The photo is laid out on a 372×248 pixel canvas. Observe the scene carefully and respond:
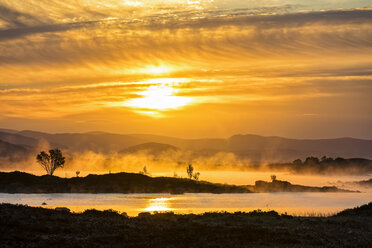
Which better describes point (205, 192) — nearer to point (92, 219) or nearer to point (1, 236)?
point (92, 219)

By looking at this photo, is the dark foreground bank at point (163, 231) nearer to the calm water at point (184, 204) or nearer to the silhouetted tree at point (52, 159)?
the calm water at point (184, 204)

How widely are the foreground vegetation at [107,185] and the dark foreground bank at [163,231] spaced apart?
279 ft

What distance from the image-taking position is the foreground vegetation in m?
131

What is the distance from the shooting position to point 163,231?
4003cm

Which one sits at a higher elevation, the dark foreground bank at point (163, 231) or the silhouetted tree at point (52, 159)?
the silhouetted tree at point (52, 159)

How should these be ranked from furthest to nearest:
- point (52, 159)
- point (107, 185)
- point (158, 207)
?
point (52, 159) → point (107, 185) → point (158, 207)

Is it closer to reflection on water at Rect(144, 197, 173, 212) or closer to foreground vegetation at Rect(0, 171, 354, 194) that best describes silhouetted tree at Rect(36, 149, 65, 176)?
foreground vegetation at Rect(0, 171, 354, 194)

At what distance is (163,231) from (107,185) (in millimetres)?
97134

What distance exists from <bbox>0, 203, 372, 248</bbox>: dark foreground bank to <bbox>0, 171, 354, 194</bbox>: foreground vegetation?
8490 centimetres

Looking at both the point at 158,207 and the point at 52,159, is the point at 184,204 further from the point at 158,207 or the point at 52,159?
the point at 52,159

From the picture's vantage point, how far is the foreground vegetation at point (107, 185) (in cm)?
13112

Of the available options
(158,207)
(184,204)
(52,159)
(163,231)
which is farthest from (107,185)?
(163,231)

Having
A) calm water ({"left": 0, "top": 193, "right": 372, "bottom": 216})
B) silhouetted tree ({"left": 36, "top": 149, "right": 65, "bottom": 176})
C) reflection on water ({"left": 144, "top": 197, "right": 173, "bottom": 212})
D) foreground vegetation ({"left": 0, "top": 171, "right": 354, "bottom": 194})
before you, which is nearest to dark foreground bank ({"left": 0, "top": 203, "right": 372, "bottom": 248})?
calm water ({"left": 0, "top": 193, "right": 372, "bottom": 216})

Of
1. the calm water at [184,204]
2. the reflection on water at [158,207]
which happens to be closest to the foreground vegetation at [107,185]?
the calm water at [184,204]
